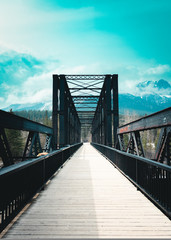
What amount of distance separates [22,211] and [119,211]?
1.89 m

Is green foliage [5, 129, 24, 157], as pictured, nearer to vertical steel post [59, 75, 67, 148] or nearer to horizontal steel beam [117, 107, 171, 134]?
vertical steel post [59, 75, 67, 148]

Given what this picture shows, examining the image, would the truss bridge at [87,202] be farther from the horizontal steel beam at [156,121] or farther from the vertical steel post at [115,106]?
the vertical steel post at [115,106]

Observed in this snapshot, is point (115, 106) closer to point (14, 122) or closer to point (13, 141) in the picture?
point (14, 122)

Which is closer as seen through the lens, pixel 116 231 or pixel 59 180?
pixel 116 231

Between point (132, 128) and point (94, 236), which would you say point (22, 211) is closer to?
point (94, 236)

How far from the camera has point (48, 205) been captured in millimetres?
4004

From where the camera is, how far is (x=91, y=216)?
3438mm

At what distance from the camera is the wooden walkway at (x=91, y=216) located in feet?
9.30

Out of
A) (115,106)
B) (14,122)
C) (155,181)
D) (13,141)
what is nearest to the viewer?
(155,181)

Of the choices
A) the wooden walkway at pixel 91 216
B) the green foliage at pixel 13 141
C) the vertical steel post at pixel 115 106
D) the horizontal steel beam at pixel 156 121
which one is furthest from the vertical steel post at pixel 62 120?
the green foliage at pixel 13 141

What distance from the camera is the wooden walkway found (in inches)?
112

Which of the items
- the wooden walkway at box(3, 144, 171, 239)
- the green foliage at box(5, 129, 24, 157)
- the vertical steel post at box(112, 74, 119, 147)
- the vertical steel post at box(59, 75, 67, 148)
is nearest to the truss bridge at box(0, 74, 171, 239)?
the wooden walkway at box(3, 144, 171, 239)

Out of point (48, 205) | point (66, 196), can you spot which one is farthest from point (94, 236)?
point (66, 196)

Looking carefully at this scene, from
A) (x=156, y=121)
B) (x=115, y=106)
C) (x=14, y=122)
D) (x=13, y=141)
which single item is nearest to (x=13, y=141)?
(x=13, y=141)
